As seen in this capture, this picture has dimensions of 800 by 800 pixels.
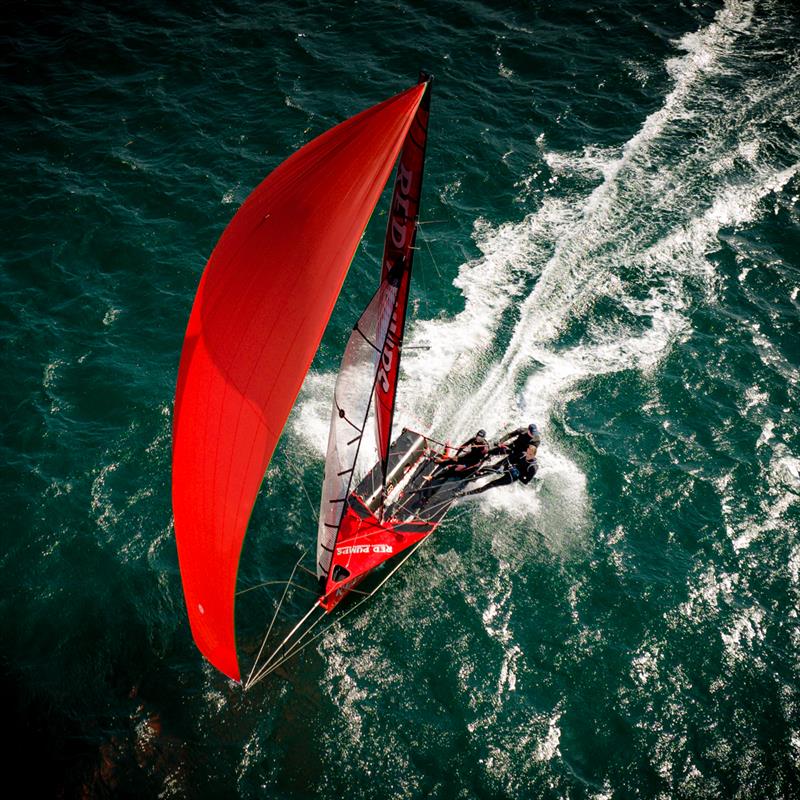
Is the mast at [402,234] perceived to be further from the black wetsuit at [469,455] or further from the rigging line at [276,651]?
the rigging line at [276,651]

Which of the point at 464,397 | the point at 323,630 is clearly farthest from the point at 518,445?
the point at 323,630

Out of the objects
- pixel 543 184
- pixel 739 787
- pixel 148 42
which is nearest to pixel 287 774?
pixel 739 787

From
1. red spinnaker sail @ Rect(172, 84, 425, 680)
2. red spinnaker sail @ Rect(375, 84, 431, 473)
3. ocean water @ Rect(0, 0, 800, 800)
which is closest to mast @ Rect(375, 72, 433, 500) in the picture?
red spinnaker sail @ Rect(375, 84, 431, 473)

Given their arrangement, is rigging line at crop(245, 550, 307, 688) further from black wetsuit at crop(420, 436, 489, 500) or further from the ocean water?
black wetsuit at crop(420, 436, 489, 500)

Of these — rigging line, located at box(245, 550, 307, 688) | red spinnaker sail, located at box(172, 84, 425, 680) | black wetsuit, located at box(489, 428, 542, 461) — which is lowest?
rigging line, located at box(245, 550, 307, 688)

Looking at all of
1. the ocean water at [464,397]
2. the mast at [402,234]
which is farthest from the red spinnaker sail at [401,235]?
the ocean water at [464,397]
